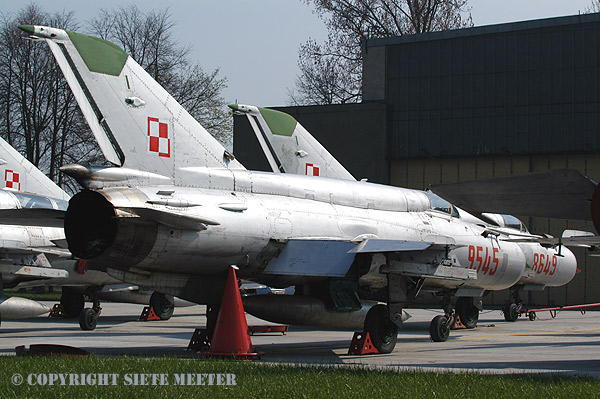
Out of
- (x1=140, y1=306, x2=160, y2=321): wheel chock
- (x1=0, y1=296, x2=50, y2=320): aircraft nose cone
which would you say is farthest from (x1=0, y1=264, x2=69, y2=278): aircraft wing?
(x1=140, y1=306, x2=160, y2=321): wheel chock

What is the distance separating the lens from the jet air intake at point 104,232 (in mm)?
10578

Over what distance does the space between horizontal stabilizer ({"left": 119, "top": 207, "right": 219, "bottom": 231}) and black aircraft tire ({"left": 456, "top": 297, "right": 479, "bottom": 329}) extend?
8.97 meters

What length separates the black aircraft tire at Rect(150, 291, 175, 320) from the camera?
71.3 ft

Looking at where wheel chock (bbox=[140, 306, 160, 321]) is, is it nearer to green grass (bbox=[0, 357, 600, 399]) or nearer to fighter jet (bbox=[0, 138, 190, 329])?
fighter jet (bbox=[0, 138, 190, 329])

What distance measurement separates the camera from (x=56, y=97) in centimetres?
3847

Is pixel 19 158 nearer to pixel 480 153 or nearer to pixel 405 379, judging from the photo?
pixel 405 379

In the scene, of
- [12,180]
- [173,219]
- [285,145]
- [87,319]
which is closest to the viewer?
[173,219]

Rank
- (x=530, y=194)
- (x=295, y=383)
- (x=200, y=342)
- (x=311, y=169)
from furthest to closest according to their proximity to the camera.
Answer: (x=311, y=169) < (x=200, y=342) < (x=530, y=194) < (x=295, y=383)

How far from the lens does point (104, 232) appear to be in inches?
422

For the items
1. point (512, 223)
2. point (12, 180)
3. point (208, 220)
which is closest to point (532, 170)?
point (512, 223)

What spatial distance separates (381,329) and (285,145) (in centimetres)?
510

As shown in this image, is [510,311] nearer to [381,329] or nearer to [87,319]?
[381,329]

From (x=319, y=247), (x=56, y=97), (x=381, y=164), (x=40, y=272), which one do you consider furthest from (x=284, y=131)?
(x=56, y=97)

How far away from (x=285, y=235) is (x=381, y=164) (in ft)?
69.3
